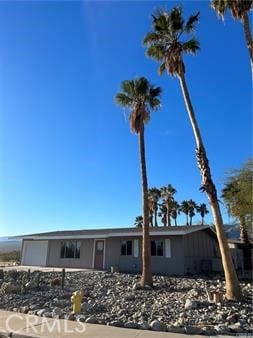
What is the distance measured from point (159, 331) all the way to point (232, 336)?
1.62m

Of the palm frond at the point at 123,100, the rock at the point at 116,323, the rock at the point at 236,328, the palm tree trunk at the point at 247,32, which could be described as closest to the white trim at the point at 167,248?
the palm frond at the point at 123,100

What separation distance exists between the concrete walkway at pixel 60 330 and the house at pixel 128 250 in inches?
580

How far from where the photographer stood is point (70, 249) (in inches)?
1133

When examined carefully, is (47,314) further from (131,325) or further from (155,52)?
(155,52)

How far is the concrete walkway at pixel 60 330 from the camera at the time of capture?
716 cm

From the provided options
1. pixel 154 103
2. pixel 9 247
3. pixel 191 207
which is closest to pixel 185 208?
pixel 191 207

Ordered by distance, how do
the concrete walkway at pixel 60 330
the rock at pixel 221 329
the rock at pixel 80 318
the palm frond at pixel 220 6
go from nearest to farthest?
the concrete walkway at pixel 60 330, the rock at pixel 221 329, the rock at pixel 80 318, the palm frond at pixel 220 6

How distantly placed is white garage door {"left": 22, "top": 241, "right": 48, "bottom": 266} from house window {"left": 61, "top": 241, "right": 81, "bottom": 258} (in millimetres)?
2153

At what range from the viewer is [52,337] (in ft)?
23.1

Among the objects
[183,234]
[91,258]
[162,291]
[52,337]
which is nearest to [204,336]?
[52,337]

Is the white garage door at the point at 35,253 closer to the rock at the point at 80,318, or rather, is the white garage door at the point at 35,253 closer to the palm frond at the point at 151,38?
the palm frond at the point at 151,38

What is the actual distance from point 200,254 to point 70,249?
11408 millimetres

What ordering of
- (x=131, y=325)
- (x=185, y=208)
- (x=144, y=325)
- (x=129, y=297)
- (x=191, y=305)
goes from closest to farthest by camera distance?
(x=144, y=325), (x=131, y=325), (x=191, y=305), (x=129, y=297), (x=185, y=208)

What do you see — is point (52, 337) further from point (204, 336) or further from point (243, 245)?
point (243, 245)
